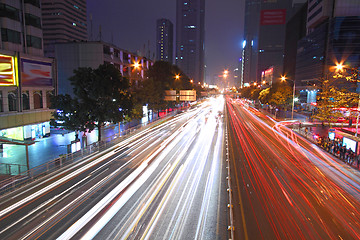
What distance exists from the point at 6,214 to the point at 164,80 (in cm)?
5095

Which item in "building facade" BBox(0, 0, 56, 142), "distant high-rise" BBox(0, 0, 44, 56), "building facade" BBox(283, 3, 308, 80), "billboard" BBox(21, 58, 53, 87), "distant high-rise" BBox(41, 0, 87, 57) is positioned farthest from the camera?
"distant high-rise" BBox(41, 0, 87, 57)

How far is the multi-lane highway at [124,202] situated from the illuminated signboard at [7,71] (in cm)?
1378

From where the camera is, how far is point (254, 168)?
62.2 feet

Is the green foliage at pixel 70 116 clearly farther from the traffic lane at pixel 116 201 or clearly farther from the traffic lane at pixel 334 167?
the traffic lane at pixel 334 167

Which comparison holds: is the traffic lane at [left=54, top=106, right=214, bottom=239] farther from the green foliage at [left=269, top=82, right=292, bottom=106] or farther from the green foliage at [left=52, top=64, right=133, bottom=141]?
the green foliage at [left=269, top=82, right=292, bottom=106]

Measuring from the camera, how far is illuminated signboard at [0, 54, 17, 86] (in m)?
24.5

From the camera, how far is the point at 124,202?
41.6ft

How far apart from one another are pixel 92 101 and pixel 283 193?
20.3 metres

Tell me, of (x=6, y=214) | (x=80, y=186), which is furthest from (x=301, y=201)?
(x=6, y=214)

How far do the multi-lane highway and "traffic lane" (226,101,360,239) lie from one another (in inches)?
78.6

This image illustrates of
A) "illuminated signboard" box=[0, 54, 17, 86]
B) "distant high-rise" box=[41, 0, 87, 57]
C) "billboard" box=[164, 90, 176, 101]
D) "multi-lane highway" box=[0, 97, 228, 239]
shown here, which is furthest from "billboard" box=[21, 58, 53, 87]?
"distant high-rise" box=[41, 0, 87, 57]

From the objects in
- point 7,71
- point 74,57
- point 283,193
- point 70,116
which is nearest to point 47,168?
point 70,116

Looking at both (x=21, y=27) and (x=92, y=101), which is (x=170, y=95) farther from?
(x=21, y=27)

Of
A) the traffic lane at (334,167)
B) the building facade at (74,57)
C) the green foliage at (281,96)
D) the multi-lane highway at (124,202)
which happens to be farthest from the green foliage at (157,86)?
the traffic lane at (334,167)
